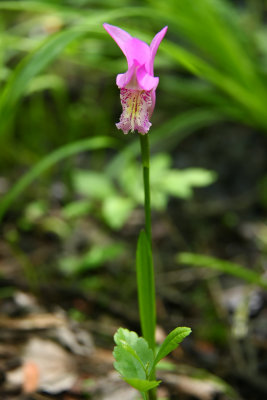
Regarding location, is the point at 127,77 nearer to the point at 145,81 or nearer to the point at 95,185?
the point at 145,81

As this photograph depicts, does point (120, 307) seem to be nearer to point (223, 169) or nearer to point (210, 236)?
point (210, 236)

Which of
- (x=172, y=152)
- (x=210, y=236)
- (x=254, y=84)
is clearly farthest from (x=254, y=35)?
(x=210, y=236)

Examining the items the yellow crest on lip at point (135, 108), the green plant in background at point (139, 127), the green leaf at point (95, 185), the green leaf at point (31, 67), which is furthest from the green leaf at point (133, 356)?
the green leaf at point (95, 185)

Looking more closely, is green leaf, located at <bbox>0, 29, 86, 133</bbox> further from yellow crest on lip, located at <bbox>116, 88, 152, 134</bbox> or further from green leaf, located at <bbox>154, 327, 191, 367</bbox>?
green leaf, located at <bbox>154, 327, 191, 367</bbox>

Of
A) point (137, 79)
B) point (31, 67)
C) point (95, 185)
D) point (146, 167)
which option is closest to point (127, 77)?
point (137, 79)

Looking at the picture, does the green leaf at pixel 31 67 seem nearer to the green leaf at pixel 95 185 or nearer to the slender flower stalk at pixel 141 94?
the slender flower stalk at pixel 141 94

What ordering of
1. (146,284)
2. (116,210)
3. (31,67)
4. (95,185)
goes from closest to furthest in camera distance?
(146,284) → (31,67) → (116,210) → (95,185)
